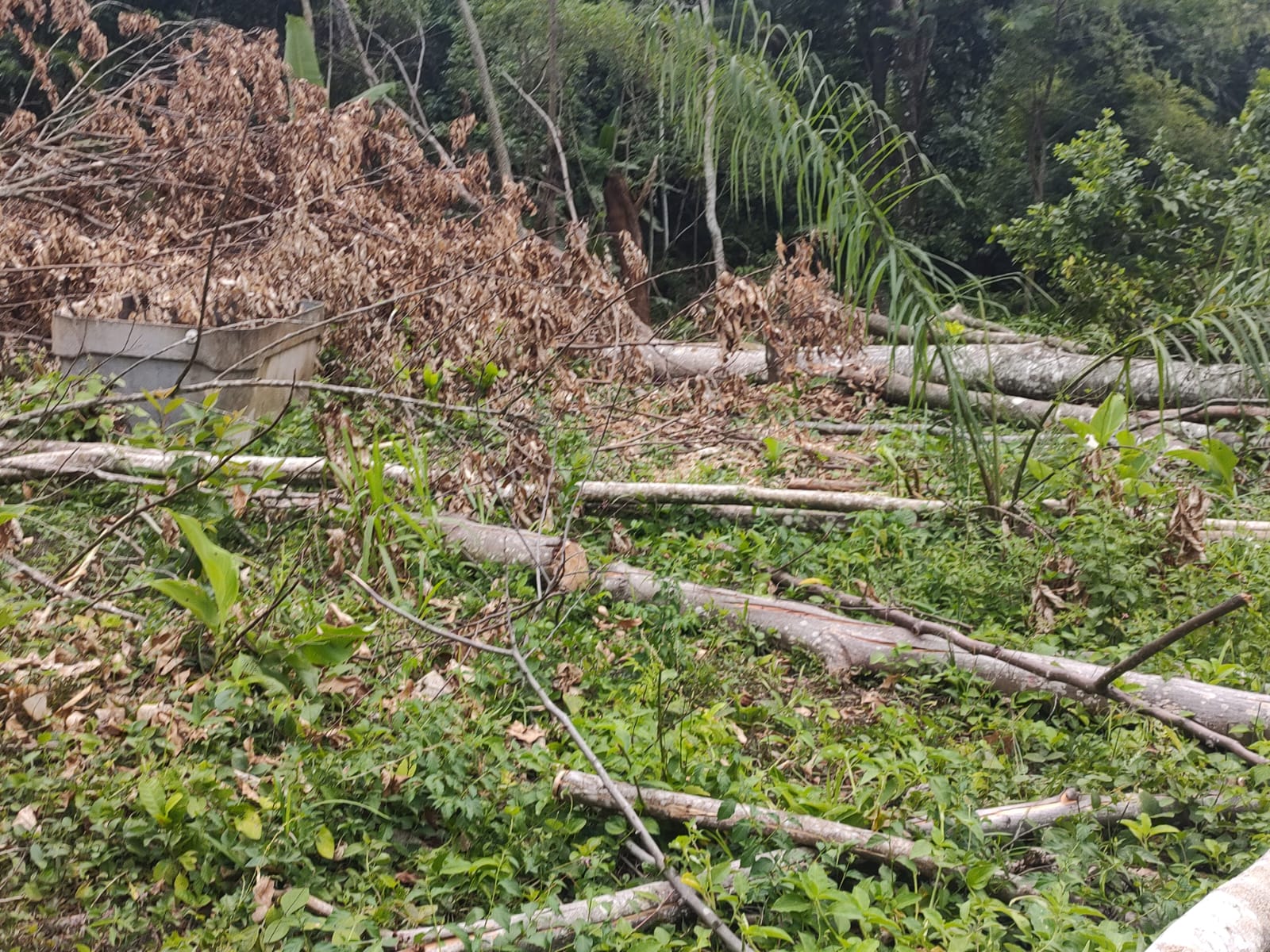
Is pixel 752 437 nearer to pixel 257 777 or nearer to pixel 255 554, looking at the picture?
pixel 255 554

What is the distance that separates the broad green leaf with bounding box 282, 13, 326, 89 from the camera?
9.75 m

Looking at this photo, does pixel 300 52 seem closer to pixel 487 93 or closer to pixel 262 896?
pixel 487 93

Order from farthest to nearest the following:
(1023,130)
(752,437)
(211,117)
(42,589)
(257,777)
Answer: (1023,130) < (211,117) < (752,437) < (42,589) < (257,777)

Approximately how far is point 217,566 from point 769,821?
6.19 feet

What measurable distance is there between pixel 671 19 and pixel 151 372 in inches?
131

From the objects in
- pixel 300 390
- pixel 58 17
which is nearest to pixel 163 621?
pixel 300 390

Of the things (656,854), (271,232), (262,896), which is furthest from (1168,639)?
(271,232)

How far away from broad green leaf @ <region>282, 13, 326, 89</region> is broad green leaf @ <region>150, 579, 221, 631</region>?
8.24 meters

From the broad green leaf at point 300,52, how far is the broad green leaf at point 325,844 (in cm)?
914

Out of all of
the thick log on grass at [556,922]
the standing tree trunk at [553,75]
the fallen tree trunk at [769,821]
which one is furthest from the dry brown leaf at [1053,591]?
the standing tree trunk at [553,75]

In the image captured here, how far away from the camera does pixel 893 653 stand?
358 cm

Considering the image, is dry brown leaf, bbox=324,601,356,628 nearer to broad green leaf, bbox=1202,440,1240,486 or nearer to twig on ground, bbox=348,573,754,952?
twig on ground, bbox=348,573,754,952

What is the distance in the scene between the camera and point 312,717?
2.87 metres

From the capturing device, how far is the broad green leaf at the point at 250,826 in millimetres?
2416
